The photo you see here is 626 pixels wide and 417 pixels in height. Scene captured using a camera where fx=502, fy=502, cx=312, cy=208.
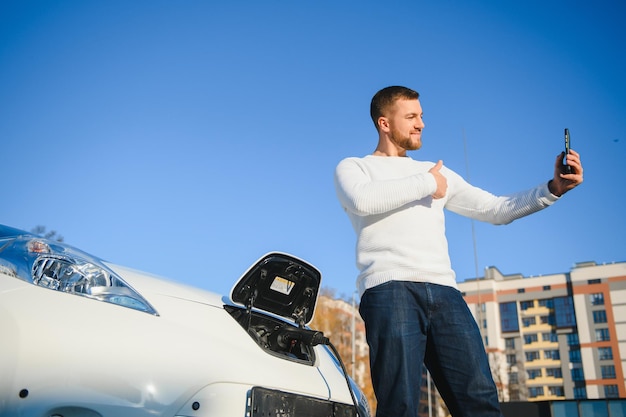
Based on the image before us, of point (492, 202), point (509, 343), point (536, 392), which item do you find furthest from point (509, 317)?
point (492, 202)

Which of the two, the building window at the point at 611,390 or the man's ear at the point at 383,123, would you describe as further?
the building window at the point at 611,390

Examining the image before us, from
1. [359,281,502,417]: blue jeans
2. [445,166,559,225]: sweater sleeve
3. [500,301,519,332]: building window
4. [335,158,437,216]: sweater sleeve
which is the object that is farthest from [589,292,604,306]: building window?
[335,158,437,216]: sweater sleeve

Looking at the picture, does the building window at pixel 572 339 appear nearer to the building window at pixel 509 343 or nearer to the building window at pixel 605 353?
the building window at pixel 605 353

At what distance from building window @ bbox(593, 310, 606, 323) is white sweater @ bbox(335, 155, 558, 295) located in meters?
80.8

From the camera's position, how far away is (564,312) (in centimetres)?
7425

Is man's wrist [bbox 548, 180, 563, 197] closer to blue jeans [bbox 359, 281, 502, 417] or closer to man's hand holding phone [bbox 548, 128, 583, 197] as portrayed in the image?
man's hand holding phone [bbox 548, 128, 583, 197]

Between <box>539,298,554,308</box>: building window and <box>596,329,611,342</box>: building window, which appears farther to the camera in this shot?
<box>539,298,554,308</box>: building window

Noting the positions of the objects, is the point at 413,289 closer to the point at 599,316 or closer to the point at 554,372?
the point at 599,316

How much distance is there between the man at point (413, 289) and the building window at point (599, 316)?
8086 centimetres

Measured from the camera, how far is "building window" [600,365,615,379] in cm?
6788

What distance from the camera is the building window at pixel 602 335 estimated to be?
7006 cm

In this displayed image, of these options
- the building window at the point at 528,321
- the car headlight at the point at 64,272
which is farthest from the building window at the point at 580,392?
the car headlight at the point at 64,272

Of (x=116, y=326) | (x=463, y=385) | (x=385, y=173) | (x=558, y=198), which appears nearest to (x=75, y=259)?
(x=116, y=326)

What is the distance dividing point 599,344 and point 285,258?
81.8 metres
